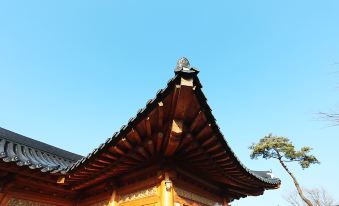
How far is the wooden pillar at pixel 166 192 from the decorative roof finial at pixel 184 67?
3159mm

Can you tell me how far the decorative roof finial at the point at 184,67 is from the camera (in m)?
4.49

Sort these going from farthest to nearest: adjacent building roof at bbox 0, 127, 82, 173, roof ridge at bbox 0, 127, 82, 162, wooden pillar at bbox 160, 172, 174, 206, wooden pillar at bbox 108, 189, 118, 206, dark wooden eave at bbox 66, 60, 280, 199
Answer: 1. roof ridge at bbox 0, 127, 82, 162
2. adjacent building roof at bbox 0, 127, 82, 173
3. wooden pillar at bbox 108, 189, 118, 206
4. wooden pillar at bbox 160, 172, 174, 206
5. dark wooden eave at bbox 66, 60, 280, 199

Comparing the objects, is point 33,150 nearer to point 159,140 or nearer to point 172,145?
point 159,140

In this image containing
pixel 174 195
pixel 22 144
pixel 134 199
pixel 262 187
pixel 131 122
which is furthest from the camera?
pixel 22 144

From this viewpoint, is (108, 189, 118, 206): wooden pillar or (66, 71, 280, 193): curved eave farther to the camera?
(108, 189, 118, 206): wooden pillar

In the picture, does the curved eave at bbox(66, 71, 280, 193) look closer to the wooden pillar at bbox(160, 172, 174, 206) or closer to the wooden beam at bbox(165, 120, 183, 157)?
the wooden beam at bbox(165, 120, 183, 157)

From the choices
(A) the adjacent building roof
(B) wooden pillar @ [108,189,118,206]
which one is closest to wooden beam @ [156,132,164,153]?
(B) wooden pillar @ [108,189,118,206]

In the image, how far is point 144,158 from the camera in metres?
6.91

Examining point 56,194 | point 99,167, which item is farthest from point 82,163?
point 56,194

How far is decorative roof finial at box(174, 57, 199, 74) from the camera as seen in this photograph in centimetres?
449

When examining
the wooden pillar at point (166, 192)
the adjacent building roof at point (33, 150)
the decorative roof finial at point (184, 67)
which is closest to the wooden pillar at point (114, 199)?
the wooden pillar at point (166, 192)

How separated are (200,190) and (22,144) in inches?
294

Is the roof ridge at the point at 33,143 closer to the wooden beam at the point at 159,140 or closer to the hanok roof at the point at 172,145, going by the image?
the hanok roof at the point at 172,145

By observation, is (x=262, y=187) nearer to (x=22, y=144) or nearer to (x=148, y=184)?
(x=148, y=184)
